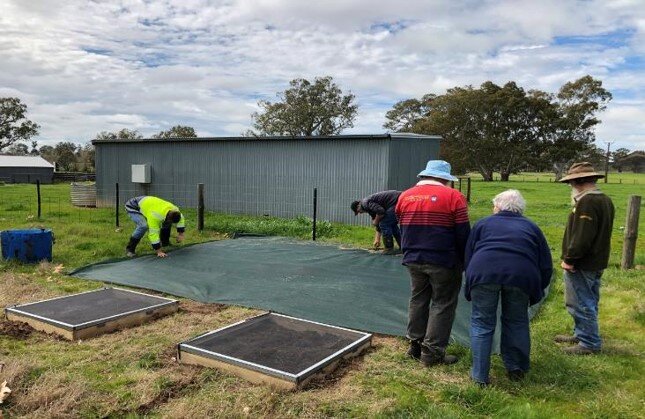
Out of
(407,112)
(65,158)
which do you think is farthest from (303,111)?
(65,158)

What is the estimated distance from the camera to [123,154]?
57.8 feet

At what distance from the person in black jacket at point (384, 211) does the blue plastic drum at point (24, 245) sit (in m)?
5.09

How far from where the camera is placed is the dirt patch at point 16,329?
188 inches

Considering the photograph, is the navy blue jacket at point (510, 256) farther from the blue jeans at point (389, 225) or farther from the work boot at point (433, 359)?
the blue jeans at point (389, 225)

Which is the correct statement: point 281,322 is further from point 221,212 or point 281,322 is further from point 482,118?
point 482,118

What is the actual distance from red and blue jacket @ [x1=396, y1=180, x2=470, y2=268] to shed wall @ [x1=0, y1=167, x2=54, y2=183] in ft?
173

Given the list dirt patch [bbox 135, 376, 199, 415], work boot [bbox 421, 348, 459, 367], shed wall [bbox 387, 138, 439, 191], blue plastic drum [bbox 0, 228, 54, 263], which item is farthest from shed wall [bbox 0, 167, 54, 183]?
work boot [bbox 421, 348, 459, 367]

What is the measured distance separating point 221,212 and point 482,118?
38.5 meters

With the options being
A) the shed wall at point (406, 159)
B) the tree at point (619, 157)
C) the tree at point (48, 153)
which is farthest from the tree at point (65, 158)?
the tree at point (619, 157)

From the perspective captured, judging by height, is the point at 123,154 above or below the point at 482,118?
below

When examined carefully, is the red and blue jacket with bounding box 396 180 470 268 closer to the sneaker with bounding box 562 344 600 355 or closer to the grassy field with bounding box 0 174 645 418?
the grassy field with bounding box 0 174 645 418

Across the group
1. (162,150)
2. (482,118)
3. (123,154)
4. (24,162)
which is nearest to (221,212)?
(162,150)

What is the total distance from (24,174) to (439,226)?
55825 millimetres

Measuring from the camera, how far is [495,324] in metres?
3.84
